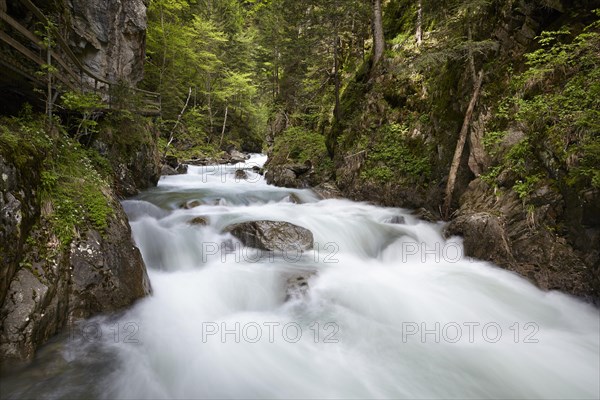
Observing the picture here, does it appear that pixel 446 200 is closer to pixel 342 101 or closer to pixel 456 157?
pixel 456 157

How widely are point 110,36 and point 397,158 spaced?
37.0 ft

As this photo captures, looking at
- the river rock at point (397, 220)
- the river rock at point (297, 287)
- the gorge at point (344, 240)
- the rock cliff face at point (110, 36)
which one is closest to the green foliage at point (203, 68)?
the rock cliff face at point (110, 36)

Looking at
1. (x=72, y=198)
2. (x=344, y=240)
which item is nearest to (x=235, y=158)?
(x=344, y=240)

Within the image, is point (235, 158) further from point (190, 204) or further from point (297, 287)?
point (297, 287)

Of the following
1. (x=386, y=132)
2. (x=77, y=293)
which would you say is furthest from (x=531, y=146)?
(x=77, y=293)

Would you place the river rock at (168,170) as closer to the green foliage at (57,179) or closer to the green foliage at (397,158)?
the green foliage at (57,179)

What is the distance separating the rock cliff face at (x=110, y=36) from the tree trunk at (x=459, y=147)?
465 inches

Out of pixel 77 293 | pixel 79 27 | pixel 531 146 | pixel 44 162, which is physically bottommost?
pixel 77 293

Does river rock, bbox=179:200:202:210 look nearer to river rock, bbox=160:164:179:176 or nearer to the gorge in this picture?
the gorge

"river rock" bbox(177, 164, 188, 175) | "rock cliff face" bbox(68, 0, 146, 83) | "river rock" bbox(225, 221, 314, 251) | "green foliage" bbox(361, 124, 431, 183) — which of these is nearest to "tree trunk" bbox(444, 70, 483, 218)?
"green foliage" bbox(361, 124, 431, 183)

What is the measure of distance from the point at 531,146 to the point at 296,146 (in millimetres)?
11049

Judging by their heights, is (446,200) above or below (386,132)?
below

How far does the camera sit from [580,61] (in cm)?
560

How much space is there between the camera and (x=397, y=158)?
33.4 feet
